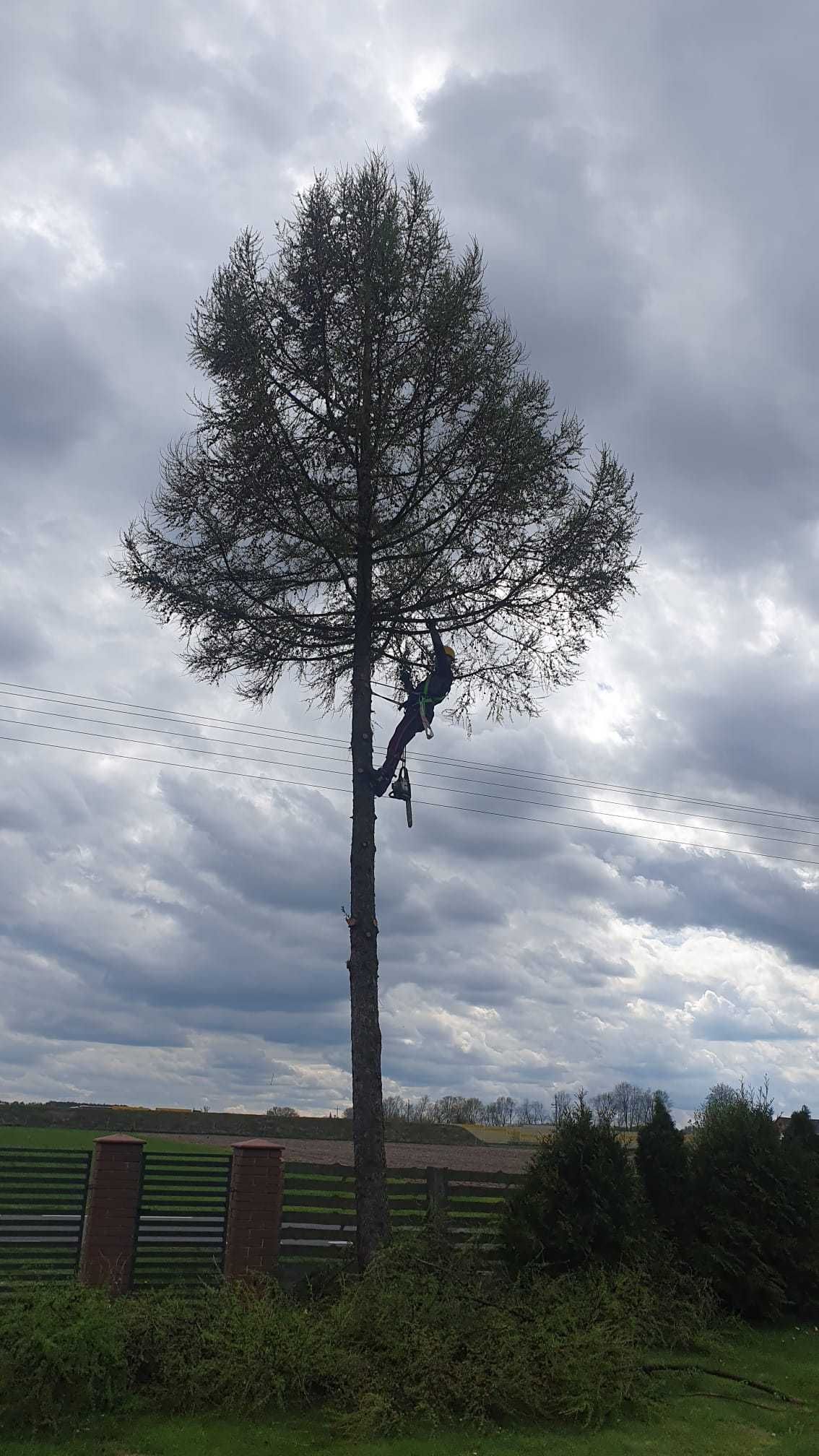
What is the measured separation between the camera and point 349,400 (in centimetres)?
1370

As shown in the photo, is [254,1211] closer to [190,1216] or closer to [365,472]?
[190,1216]

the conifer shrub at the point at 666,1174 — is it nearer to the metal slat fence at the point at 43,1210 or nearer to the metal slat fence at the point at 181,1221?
the metal slat fence at the point at 181,1221

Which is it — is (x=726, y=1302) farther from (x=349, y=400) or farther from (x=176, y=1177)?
(x=349, y=400)

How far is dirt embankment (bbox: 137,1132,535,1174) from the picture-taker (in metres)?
30.6

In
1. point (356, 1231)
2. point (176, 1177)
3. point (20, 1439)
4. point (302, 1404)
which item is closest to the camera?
point (20, 1439)

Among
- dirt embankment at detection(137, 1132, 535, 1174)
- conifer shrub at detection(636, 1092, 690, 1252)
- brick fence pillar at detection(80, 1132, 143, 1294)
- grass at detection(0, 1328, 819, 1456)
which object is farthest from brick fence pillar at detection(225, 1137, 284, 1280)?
dirt embankment at detection(137, 1132, 535, 1174)

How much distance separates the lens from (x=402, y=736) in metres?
13.6

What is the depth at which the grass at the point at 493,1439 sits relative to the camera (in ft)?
24.4

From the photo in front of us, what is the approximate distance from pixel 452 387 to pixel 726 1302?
1164 cm

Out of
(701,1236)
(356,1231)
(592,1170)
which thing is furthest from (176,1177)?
(701,1236)

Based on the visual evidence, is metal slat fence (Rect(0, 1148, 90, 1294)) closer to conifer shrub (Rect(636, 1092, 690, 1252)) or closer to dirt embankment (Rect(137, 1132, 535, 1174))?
conifer shrub (Rect(636, 1092, 690, 1252))

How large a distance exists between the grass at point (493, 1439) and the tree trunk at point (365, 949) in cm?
350

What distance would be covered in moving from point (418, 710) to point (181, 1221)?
672 cm

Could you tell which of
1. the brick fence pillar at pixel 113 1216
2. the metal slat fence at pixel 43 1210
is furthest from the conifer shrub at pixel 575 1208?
the metal slat fence at pixel 43 1210
